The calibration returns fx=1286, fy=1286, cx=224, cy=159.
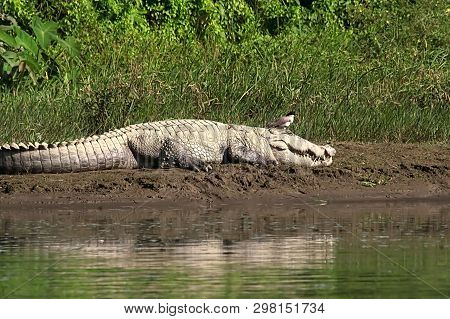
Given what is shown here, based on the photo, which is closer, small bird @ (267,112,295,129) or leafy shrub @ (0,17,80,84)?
small bird @ (267,112,295,129)

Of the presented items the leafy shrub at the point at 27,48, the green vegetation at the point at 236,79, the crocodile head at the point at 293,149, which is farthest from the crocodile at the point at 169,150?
the leafy shrub at the point at 27,48

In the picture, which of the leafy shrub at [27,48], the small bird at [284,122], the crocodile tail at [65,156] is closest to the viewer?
the crocodile tail at [65,156]

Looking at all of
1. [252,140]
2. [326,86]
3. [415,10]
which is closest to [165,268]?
[252,140]

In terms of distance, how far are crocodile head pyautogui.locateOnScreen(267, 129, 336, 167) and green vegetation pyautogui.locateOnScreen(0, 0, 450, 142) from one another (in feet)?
3.73

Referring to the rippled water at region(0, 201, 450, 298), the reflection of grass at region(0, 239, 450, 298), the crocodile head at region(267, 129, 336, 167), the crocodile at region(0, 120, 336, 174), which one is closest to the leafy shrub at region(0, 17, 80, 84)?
the crocodile at region(0, 120, 336, 174)

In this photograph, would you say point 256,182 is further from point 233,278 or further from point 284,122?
point 233,278

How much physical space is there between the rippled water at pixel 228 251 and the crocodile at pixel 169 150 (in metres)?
0.86

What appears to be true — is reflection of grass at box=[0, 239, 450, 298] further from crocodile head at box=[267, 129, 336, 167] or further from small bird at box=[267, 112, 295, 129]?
small bird at box=[267, 112, 295, 129]

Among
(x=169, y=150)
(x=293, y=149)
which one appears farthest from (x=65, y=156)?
(x=293, y=149)

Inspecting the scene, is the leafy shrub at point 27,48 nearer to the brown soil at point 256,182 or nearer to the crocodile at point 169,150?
the crocodile at point 169,150

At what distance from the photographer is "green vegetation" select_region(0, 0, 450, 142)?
14.9 m

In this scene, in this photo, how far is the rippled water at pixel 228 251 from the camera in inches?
298

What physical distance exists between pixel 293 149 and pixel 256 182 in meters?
1.05

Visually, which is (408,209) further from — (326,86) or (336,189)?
(326,86)
